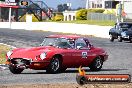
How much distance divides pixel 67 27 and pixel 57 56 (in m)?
42.4

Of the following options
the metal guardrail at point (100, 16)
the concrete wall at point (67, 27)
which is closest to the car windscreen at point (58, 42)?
the concrete wall at point (67, 27)

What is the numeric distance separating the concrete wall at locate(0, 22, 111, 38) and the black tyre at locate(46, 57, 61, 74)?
109 feet

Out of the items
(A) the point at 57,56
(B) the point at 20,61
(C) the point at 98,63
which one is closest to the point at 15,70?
(B) the point at 20,61

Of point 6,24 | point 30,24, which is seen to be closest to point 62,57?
point 30,24

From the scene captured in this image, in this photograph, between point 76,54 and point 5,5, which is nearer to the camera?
point 76,54

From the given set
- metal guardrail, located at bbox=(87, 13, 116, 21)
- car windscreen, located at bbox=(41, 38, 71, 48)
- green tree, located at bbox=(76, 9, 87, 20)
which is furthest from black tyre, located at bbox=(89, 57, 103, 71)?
green tree, located at bbox=(76, 9, 87, 20)

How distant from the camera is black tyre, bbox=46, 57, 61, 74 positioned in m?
17.4

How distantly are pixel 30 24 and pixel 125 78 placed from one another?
195ft

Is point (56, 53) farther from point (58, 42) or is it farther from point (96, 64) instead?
point (96, 64)

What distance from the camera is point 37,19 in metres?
85.7

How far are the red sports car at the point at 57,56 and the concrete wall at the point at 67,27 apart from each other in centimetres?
3188

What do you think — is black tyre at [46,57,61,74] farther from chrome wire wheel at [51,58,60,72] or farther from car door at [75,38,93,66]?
car door at [75,38,93,66]

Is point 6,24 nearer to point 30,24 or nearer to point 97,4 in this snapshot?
point 30,24

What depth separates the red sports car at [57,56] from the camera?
671 inches
